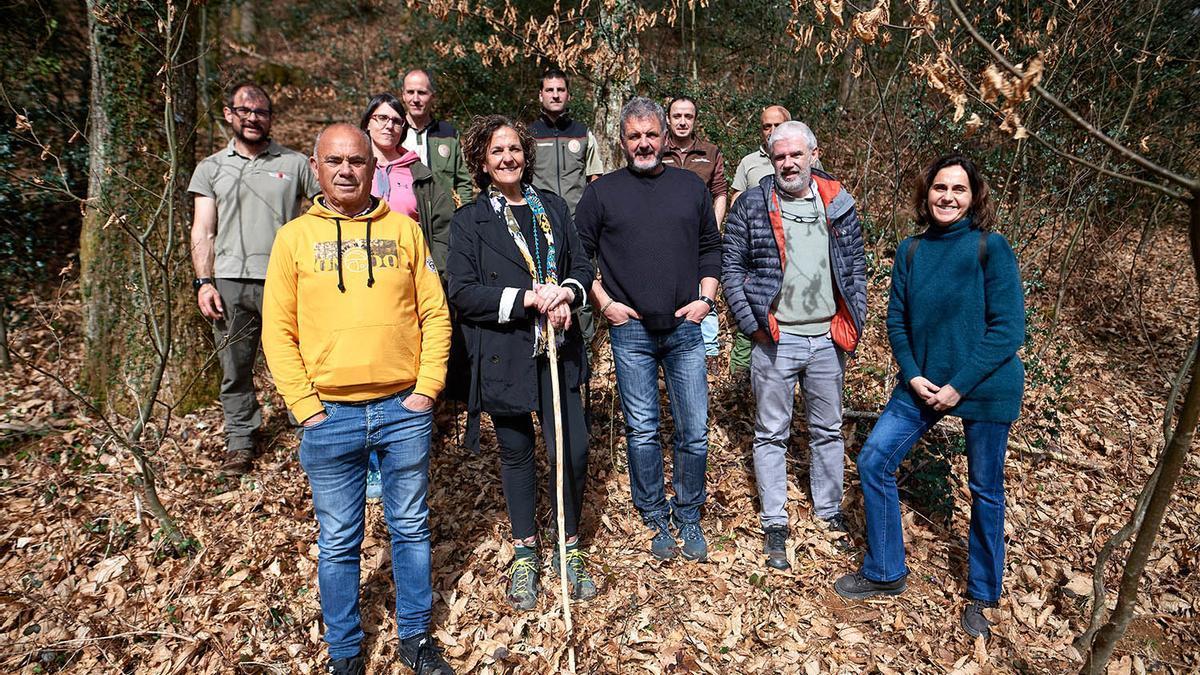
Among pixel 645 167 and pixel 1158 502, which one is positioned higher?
pixel 645 167

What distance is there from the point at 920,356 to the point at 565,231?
1987mm

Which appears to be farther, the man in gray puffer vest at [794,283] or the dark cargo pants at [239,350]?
the dark cargo pants at [239,350]

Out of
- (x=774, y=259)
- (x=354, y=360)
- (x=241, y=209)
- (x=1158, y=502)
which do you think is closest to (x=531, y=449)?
(x=354, y=360)

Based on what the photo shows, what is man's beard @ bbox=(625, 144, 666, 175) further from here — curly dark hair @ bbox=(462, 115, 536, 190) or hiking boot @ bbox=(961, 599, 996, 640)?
hiking boot @ bbox=(961, 599, 996, 640)

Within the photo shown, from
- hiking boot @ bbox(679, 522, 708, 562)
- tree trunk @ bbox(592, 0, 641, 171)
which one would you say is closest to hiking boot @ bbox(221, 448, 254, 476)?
hiking boot @ bbox(679, 522, 708, 562)

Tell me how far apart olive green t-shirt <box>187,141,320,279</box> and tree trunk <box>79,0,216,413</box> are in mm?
561

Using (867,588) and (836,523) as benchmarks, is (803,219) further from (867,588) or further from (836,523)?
(867,588)

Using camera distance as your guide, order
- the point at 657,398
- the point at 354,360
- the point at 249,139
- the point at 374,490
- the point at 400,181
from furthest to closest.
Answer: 1. the point at 374,490
2. the point at 400,181
3. the point at 249,139
4. the point at 657,398
5. the point at 354,360

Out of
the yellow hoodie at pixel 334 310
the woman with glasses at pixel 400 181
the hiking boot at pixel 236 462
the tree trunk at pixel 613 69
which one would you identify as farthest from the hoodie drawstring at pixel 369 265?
the tree trunk at pixel 613 69

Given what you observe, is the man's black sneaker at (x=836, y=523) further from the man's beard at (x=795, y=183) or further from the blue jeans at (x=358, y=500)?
the blue jeans at (x=358, y=500)

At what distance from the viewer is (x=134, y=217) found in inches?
176

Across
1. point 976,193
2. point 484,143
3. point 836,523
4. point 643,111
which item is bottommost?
point 836,523

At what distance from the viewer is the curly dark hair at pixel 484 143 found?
10.3 ft

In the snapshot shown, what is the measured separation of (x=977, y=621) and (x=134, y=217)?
19.3 feet
